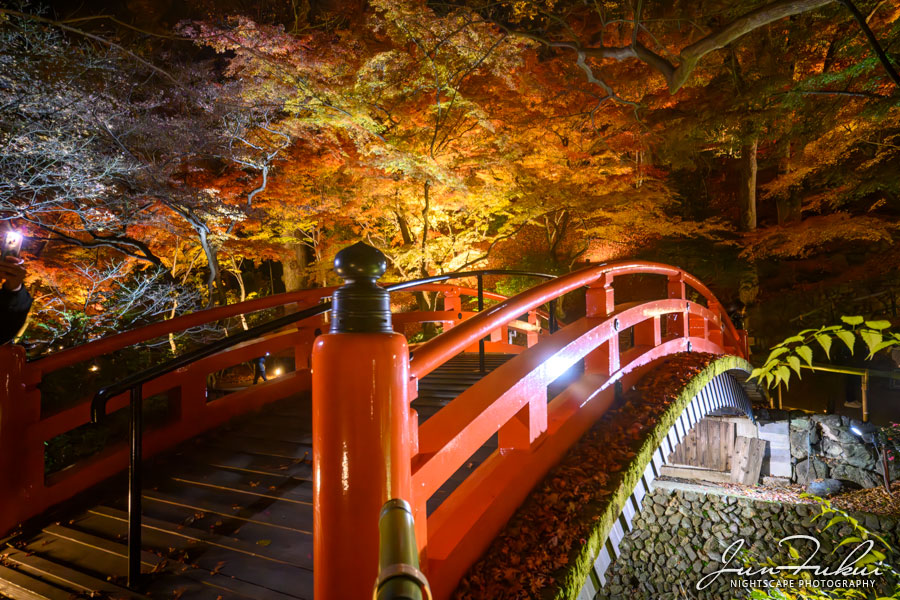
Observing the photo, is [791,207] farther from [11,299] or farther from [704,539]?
[11,299]

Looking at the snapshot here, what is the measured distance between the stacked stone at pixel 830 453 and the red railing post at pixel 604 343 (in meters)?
10.3

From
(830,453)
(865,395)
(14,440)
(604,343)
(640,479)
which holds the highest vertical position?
(604,343)

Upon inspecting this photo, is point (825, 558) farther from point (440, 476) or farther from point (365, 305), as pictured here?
point (365, 305)

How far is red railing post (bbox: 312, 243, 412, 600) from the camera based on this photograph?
183cm

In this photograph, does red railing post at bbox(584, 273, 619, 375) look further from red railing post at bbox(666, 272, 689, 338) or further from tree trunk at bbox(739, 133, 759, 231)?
tree trunk at bbox(739, 133, 759, 231)

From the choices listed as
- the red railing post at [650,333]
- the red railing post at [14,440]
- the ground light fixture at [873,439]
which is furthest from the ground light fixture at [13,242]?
the ground light fixture at [873,439]

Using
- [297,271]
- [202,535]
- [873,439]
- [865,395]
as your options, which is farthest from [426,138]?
[873,439]

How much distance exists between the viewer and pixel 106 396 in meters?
3.00

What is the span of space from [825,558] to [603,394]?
325 inches

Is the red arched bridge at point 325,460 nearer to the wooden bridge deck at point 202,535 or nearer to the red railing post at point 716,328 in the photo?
the wooden bridge deck at point 202,535

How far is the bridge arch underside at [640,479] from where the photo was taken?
117 inches

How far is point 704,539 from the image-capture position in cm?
966

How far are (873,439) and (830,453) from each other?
37.7 inches

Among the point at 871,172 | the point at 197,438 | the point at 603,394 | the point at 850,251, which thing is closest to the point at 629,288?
the point at 850,251
